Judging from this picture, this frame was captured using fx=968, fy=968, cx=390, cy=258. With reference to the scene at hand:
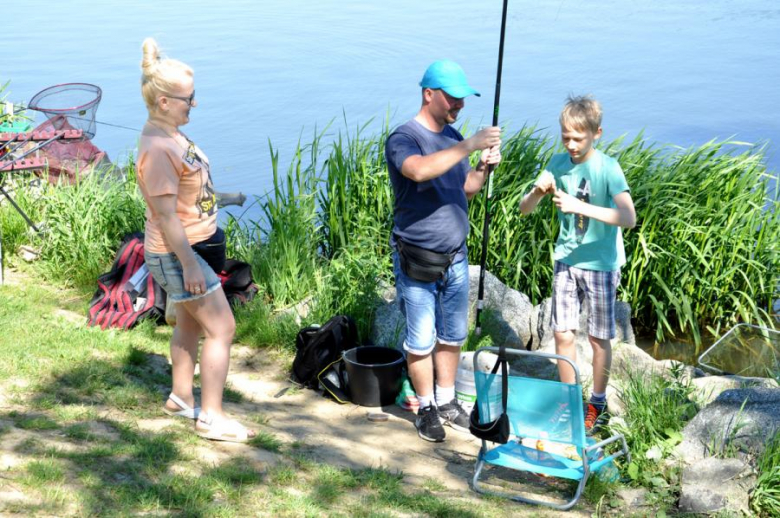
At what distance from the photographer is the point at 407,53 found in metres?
14.7

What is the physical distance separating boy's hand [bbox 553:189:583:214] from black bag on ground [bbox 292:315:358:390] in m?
1.58

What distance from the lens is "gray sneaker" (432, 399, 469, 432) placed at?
4883 mm

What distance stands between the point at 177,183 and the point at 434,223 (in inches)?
49.1

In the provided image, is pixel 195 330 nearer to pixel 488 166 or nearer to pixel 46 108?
pixel 488 166

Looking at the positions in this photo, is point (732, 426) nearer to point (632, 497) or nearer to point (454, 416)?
point (632, 497)

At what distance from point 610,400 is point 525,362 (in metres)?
0.82

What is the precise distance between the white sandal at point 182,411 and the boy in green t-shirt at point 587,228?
175cm

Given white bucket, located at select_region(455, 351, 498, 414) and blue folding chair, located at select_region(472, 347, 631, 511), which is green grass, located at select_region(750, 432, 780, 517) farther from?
white bucket, located at select_region(455, 351, 498, 414)

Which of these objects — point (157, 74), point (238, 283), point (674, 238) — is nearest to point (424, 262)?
point (157, 74)

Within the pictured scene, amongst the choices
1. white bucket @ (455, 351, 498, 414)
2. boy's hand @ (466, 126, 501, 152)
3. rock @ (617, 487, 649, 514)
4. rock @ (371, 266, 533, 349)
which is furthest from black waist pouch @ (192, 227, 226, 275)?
rock @ (617, 487, 649, 514)

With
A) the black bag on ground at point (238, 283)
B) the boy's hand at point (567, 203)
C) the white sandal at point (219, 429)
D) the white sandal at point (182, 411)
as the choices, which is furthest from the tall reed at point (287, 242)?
the boy's hand at point (567, 203)

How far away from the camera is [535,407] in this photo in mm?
4230

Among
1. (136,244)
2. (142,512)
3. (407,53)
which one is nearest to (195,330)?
(142,512)

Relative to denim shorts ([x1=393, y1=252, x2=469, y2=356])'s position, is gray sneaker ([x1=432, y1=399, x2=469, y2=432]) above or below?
below
